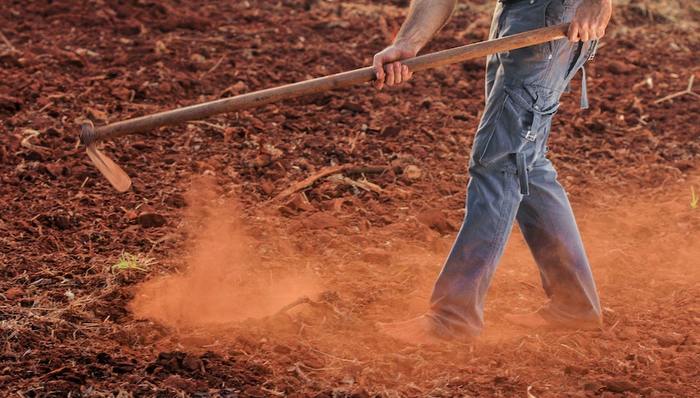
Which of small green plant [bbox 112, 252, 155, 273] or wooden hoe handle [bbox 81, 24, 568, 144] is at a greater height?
wooden hoe handle [bbox 81, 24, 568, 144]

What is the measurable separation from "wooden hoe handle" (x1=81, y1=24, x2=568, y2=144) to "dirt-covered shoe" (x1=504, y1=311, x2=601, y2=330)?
1.01m

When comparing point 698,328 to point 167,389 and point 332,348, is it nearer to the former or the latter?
point 332,348

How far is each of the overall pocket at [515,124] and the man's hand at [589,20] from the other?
0.22 m

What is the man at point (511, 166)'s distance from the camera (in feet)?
11.1

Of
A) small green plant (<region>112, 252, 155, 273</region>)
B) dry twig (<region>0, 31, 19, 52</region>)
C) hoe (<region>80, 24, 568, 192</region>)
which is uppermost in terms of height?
hoe (<region>80, 24, 568, 192</region>)

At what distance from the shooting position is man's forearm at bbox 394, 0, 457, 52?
3.50m

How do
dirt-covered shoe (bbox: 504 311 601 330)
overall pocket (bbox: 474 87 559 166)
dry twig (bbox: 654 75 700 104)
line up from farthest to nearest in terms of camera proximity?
dry twig (bbox: 654 75 700 104) < dirt-covered shoe (bbox: 504 311 601 330) < overall pocket (bbox: 474 87 559 166)

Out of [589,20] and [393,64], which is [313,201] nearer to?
[393,64]

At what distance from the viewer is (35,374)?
10.6 feet

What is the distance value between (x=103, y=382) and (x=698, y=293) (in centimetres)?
233

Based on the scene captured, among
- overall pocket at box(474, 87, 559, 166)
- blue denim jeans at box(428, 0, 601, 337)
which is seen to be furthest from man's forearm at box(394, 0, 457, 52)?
overall pocket at box(474, 87, 559, 166)

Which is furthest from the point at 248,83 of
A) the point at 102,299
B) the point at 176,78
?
the point at 102,299

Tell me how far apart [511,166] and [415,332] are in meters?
0.68

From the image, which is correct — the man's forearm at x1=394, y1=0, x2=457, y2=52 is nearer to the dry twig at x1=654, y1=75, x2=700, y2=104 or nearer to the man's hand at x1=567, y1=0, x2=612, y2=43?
the man's hand at x1=567, y1=0, x2=612, y2=43
